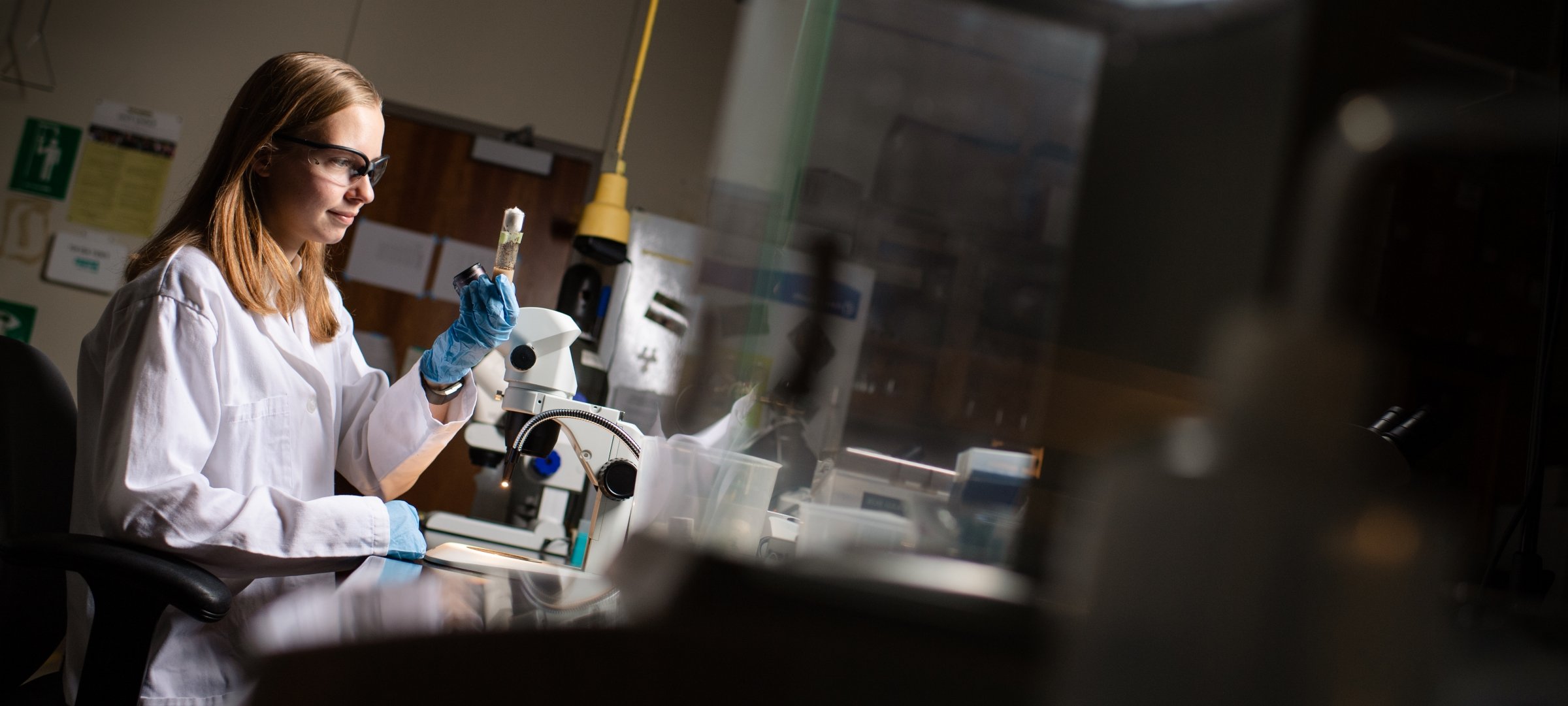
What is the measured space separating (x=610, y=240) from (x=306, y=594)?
6.07 ft

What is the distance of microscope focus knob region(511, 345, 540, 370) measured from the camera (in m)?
1.24

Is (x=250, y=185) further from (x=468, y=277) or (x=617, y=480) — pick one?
(x=617, y=480)

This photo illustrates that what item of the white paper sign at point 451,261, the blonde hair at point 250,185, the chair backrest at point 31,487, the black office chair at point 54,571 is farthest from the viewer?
the white paper sign at point 451,261

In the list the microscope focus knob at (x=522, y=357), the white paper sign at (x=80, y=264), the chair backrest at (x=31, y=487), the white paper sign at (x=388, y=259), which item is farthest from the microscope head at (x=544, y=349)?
the white paper sign at (x=80, y=264)

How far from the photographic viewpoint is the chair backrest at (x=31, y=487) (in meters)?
1.03

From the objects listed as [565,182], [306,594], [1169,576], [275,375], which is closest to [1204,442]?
[1169,576]

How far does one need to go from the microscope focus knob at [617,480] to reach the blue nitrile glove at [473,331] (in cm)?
33

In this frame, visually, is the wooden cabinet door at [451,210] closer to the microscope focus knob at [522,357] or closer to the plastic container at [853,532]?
the microscope focus knob at [522,357]

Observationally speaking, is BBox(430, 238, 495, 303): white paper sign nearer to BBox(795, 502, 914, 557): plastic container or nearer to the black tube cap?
the black tube cap

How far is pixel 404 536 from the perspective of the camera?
111 cm

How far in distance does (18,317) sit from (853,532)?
178 inches

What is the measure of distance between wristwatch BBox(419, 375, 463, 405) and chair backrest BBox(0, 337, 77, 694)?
44cm

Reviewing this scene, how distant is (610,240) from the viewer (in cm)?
217

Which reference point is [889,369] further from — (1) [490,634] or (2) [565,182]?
(2) [565,182]
